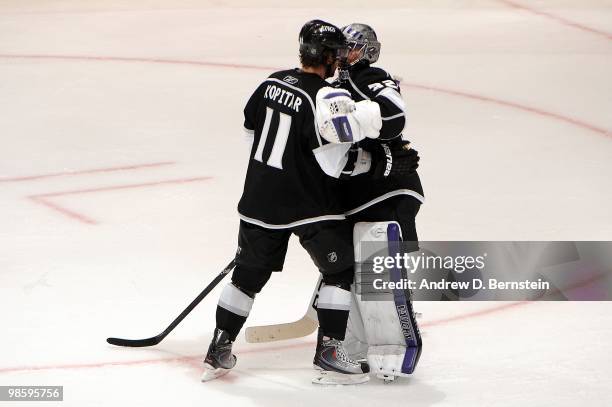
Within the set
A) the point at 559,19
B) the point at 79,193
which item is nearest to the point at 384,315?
the point at 79,193

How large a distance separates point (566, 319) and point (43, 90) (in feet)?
15.5

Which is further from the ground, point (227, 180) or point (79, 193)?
point (227, 180)

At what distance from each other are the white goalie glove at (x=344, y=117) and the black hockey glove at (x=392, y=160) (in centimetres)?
18

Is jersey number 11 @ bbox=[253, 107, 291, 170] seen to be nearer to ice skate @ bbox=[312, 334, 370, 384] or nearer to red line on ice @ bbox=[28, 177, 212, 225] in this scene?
ice skate @ bbox=[312, 334, 370, 384]

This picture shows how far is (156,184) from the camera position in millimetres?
5867

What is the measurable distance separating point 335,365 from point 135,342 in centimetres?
74

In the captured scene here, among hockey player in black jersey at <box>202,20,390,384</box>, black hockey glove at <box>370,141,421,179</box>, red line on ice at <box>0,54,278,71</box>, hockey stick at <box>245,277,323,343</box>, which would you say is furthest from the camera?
red line on ice at <box>0,54,278,71</box>

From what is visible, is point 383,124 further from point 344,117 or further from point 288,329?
point 288,329

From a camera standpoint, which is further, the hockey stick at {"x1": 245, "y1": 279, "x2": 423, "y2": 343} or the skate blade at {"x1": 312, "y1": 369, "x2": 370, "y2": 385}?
the hockey stick at {"x1": 245, "y1": 279, "x2": 423, "y2": 343}

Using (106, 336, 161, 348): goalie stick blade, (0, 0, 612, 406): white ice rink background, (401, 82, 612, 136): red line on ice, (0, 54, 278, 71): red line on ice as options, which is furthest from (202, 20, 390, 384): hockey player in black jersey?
(0, 54, 278, 71): red line on ice

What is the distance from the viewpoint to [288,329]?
3920mm

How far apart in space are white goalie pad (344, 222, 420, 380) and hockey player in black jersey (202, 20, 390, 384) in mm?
43

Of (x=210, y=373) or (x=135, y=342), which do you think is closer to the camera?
(x=210, y=373)

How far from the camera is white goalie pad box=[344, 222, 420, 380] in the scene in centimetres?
358
